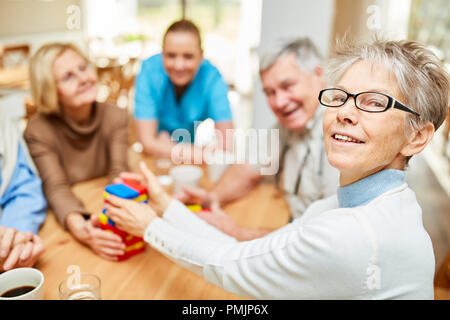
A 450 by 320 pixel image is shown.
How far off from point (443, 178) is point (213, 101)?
1441mm

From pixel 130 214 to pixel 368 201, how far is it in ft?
1.66

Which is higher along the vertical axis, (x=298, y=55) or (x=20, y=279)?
(x=298, y=55)

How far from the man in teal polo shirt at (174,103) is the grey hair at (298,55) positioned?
47 cm

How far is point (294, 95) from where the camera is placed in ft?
3.74

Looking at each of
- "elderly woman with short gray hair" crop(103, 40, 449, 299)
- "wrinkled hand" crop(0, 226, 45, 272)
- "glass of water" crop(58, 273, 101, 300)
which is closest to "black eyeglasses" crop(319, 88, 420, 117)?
"elderly woman with short gray hair" crop(103, 40, 449, 299)

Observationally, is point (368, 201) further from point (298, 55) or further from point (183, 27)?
point (183, 27)

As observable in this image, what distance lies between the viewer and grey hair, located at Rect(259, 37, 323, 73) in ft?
3.67

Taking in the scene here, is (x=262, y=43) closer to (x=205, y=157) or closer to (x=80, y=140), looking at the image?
(x=205, y=157)

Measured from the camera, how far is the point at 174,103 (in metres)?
1.67

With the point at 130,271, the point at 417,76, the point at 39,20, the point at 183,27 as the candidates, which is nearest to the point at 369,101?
the point at 417,76

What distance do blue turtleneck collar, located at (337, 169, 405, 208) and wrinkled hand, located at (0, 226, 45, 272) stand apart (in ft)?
2.34

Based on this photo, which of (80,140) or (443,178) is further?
(443,178)

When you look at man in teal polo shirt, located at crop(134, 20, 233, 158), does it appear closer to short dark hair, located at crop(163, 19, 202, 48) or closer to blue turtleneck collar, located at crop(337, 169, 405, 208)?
short dark hair, located at crop(163, 19, 202, 48)

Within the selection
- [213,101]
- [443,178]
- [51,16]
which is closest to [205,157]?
[213,101]
